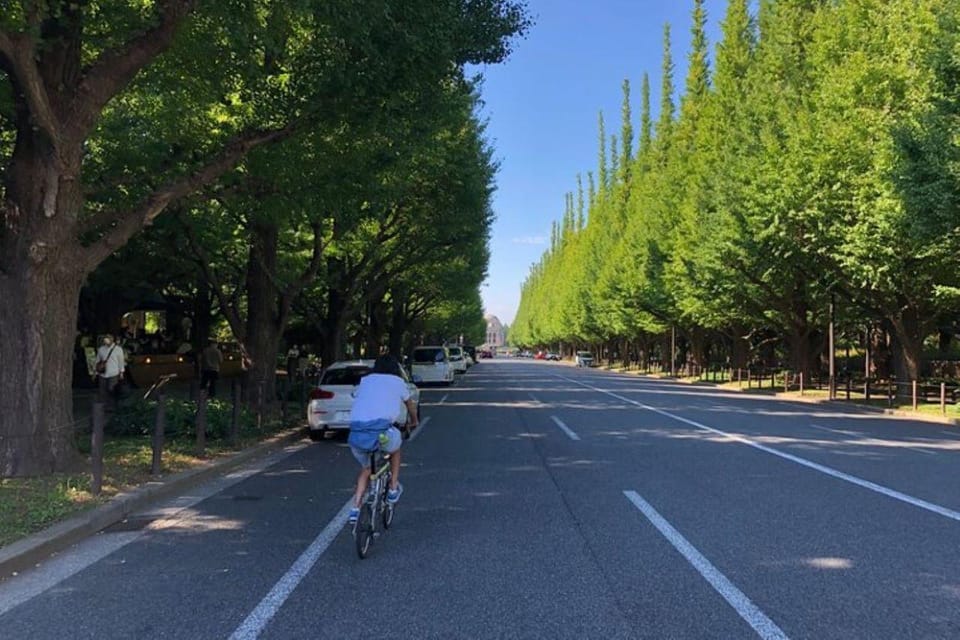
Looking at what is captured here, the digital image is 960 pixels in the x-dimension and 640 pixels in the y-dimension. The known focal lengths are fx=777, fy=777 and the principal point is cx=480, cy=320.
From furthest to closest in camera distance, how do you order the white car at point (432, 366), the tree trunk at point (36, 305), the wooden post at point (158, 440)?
1. the white car at point (432, 366)
2. the wooden post at point (158, 440)
3. the tree trunk at point (36, 305)

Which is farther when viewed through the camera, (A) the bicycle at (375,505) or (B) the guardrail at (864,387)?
(B) the guardrail at (864,387)

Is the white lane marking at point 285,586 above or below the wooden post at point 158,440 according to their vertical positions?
below

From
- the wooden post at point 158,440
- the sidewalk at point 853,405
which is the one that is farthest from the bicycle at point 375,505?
the sidewalk at point 853,405

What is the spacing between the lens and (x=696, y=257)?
122 feet

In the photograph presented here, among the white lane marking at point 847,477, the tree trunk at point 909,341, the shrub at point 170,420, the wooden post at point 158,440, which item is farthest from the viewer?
the tree trunk at point 909,341

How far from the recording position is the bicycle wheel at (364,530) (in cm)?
636

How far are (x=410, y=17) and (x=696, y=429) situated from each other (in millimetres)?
10928

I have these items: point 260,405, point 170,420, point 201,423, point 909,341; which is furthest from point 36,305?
point 909,341

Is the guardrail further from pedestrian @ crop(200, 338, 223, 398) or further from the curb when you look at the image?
pedestrian @ crop(200, 338, 223, 398)

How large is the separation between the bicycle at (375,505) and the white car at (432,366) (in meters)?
29.7

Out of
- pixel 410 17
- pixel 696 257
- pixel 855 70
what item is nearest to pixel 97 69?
pixel 410 17

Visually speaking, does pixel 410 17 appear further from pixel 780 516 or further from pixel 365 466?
pixel 780 516

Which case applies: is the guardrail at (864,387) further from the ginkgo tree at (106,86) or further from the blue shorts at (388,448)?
the blue shorts at (388,448)

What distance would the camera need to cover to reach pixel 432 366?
37.4 metres
